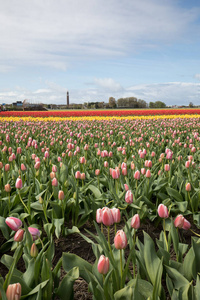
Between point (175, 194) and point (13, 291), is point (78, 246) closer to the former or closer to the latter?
point (175, 194)

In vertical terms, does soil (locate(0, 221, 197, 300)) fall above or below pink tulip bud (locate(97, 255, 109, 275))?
below

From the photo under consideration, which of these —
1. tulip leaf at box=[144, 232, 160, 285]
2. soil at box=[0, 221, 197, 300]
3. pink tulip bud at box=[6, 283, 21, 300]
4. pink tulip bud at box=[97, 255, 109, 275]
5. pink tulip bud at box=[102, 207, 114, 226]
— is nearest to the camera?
pink tulip bud at box=[6, 283, 21, 300]

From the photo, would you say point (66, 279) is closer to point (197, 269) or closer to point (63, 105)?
point (197, 269)

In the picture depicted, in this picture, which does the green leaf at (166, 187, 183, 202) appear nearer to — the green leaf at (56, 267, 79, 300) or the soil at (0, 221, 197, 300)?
the soil at (0, 221, 197, 300)

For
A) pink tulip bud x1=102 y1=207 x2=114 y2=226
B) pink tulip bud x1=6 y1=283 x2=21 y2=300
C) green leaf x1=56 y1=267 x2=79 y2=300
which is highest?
pink tulip bud x1=102 y1=207 x2=114 y2=226

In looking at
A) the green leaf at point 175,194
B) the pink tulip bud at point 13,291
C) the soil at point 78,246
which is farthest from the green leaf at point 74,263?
the green leaf at point 175,194

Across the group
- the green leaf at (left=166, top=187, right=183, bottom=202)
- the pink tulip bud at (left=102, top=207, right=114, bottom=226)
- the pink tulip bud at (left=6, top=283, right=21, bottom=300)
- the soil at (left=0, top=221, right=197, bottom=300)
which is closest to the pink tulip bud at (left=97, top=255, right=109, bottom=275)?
the pink tulip bud at (left=102, top=207, right=114, bottom=226)

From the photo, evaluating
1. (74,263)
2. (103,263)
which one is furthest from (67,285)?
(103,263)

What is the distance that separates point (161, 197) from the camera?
3297 millimetres

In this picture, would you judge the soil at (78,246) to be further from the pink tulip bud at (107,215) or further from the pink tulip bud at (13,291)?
the pink tulip bud at (13,291)

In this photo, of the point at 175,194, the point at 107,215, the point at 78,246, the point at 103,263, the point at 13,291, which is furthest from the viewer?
the point at 175,194

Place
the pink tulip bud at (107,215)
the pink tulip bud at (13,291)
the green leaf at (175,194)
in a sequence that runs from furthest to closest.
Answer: the green leaf at (175,194), the pink tulip bud at (107,215), the pink tulip bud at (13,291)

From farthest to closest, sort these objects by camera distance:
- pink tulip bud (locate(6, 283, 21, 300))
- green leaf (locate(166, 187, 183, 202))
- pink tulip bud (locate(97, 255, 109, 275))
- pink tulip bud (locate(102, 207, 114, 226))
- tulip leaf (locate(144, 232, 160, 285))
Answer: green leaf (locate(166, 187, 183, 202)), tulip leaf (locate(144, 232, 160, 285)), pink tulip bud (locate(102, 207, 114, 226)), pink tulip bud (locate(97, 255, 109, 275)), pink tulip bud (locate(6, 283, 21, 300))

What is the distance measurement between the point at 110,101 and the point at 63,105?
13548 millimetres
